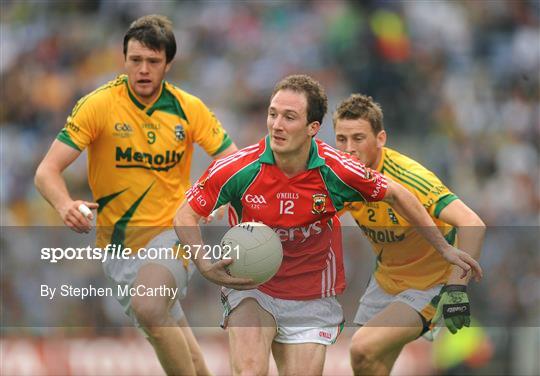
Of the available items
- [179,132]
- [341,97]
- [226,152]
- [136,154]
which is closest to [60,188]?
[136,154]

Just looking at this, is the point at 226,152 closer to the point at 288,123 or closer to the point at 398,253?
the point at 398,253

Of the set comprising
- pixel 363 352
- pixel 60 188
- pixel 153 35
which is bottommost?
pixel 363 352

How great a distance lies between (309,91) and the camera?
26.9 ft

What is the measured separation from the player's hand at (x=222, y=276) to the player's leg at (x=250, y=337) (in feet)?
0.74

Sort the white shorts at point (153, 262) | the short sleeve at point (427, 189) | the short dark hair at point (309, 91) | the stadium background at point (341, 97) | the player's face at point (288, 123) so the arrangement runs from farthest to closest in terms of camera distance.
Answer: the stadium background at point (341, 97) → the white shorts at point (153, 262) → the short sleeve at point (427, 189) → the short dark hair at point (309, 91) → the player's face at point (288, 123)

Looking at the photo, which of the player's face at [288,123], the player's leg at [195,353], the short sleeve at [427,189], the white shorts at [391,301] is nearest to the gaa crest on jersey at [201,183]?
the player's face at [288,123]

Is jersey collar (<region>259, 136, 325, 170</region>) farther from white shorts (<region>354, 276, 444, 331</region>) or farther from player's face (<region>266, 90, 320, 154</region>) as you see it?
white shorts (<region>354, 276, 444, 331</region>)

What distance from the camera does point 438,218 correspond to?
900 cm

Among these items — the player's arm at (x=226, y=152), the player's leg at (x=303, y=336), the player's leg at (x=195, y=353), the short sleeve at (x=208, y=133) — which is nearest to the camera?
the player's leg at (x=303, y=336)

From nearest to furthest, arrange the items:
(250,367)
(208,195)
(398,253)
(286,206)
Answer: (250,367), (208,195), (286,206), (398,253)

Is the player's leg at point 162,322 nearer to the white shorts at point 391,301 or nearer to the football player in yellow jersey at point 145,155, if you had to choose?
the football player in yellow jersey at point 145,155

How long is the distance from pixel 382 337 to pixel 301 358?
3.88ft

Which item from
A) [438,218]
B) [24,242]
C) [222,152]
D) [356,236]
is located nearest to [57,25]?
[24,242]

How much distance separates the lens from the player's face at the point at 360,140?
361 inches
